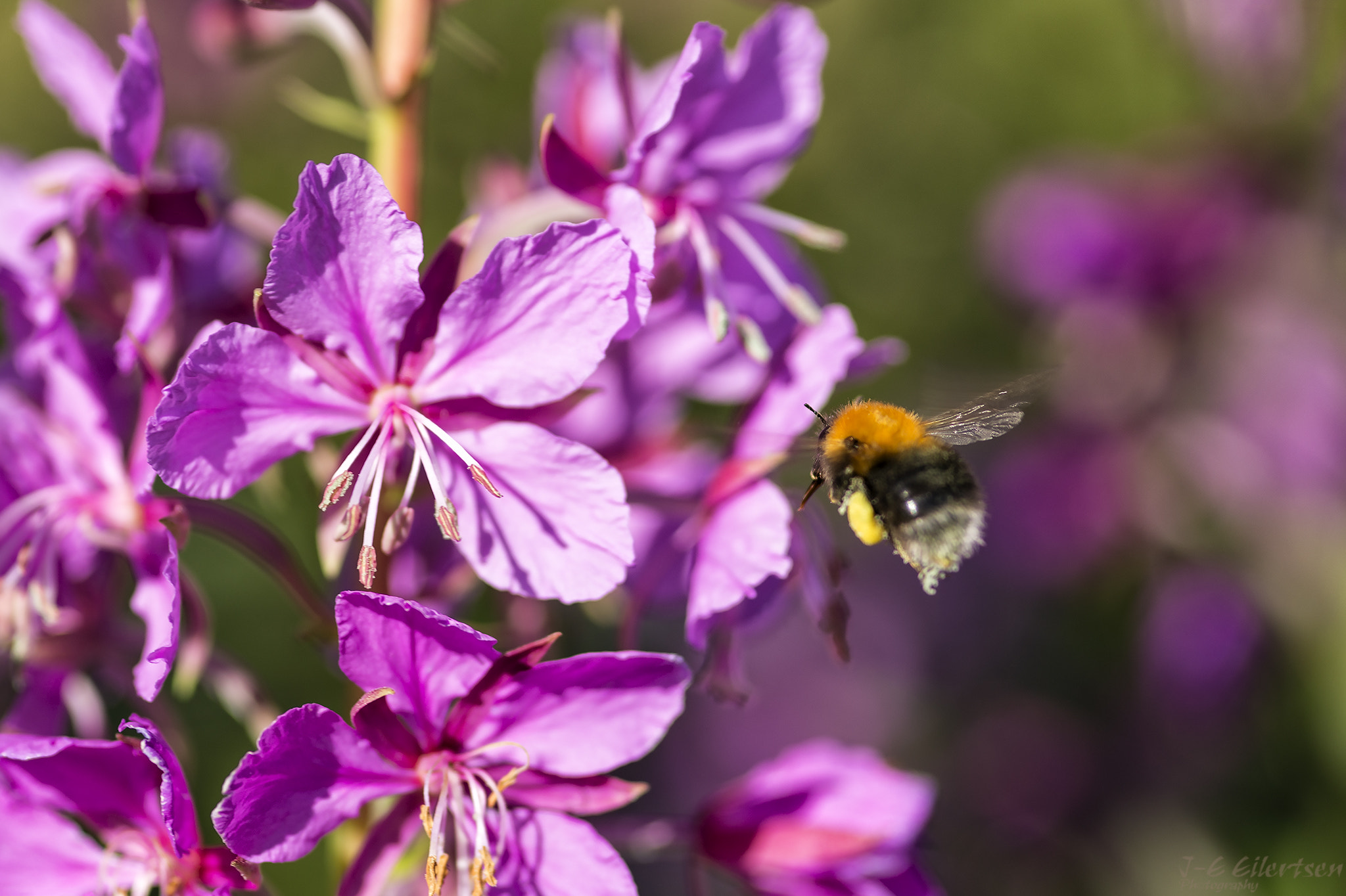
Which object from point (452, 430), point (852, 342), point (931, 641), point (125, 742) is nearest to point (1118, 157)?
point (931, 641)

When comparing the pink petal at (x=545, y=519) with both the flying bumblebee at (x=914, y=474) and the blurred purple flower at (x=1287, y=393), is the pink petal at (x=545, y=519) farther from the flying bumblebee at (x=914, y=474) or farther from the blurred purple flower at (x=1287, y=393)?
the blurred purple flower at (x=1287, y=393)

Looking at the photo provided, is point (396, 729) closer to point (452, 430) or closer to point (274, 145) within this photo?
point (452, 430)

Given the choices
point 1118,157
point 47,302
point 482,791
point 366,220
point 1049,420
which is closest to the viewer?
point 366,220

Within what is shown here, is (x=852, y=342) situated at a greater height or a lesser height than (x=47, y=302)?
lesser

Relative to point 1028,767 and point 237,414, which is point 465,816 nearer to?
point 237,414

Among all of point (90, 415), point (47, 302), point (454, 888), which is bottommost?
point (454, 888)

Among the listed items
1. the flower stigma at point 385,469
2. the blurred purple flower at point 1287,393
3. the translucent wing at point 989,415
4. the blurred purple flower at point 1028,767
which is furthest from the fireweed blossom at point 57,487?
the blurred purple flower at point 1287,393
